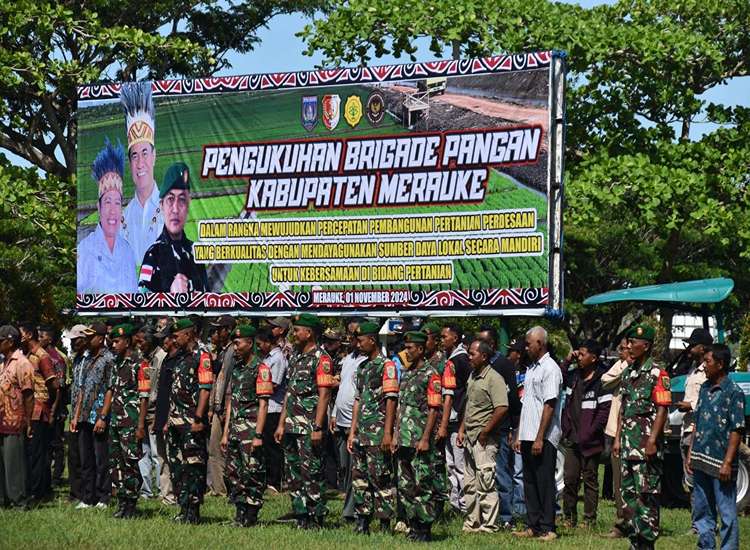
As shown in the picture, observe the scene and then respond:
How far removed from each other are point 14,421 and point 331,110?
229 inches

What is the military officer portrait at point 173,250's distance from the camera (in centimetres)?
1880

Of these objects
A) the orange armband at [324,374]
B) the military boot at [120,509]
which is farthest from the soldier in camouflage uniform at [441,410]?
the military boot at [120,509]

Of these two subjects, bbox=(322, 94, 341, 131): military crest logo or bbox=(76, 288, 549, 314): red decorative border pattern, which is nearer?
bbox=(76, 288, 549, 314): red decorative border pattern

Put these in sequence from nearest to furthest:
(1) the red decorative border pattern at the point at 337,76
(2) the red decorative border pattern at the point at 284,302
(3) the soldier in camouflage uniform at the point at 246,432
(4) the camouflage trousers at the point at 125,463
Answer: (3) the soldier in camouflage uniform at the point at 246,432 → (4) the camouflage trousers at the point at 125,463 → (2) the red decorative border pattern at the point at 284,302 → (1) the red decorative border pattern at the point at 337,76

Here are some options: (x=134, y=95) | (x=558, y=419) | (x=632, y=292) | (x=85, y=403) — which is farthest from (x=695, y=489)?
(x=134, y=95)

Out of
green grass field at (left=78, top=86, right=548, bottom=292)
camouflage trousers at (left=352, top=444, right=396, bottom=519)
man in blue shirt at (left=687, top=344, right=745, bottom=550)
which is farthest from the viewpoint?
green grass field at (left=78, top=86, right=548, bottom=292)

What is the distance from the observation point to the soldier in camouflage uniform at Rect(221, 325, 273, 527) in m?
13.1

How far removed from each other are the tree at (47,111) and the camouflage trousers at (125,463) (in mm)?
8691

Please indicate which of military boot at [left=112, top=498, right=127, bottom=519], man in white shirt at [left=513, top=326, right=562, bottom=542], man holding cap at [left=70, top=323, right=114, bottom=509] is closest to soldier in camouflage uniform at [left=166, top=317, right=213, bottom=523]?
military boot at [left=112, top=498, right=127, bottom=519]

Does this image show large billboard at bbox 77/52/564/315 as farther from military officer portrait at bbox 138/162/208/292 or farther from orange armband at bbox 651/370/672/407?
orange armband at bbox 651/370/672/407

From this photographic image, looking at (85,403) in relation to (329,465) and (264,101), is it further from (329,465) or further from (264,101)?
(264,101)

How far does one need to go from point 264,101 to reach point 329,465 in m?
4.99

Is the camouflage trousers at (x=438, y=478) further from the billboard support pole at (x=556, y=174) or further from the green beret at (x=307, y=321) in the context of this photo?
the billboard support pole at (x=556, y=174)

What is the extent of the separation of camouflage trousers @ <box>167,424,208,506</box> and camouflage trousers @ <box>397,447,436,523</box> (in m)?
1.96
